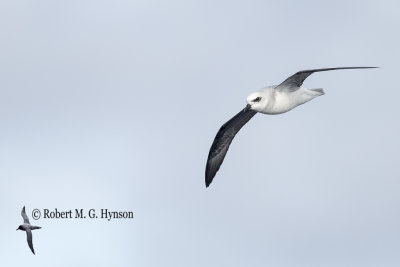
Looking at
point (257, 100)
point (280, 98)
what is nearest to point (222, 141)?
point (280, 98)

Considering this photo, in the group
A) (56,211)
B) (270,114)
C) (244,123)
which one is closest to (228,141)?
(244,123)

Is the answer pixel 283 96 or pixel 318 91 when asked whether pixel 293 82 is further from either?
pixel 318 91

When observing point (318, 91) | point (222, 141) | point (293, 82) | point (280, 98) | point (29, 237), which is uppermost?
point (293, 82)

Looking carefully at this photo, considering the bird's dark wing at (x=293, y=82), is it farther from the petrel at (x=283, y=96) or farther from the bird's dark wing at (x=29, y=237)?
the bird's dark wing at (x=29, y=237)

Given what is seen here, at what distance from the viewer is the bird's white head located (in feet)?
86.3

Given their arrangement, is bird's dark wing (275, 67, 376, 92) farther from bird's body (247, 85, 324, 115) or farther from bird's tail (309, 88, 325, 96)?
bird's tail (309, 88, 325, 96)

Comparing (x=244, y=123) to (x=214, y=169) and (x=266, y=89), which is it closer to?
(x=214, y=169)

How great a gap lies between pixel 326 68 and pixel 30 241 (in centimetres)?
1643

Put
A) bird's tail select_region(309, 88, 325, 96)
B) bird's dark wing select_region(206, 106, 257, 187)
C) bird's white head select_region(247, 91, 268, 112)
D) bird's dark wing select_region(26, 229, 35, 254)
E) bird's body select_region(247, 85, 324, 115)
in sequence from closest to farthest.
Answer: bird's white head select_region(247, 91, 268, 112), bird's body select_region(247, 85, 324, 115), bird's tail select_region(309, 88, 325, 96), bird's dark wing select_region(206, 106, 257, 187), bird's dark wing select_region(26, 229, 35, 254)

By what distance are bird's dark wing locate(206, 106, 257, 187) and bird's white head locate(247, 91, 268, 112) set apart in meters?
3.45

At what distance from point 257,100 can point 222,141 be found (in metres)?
5.11

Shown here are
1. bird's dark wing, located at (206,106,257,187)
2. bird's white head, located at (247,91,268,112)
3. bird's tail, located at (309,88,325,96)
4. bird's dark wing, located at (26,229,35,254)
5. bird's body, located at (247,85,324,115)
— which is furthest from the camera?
bird's dark wing, located at (26,229,35,254)

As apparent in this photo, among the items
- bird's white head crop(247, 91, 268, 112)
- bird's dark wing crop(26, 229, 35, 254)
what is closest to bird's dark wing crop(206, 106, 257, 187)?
bird's white head crop(247, 91, 268, 112)

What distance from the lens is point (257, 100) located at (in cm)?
2642
